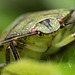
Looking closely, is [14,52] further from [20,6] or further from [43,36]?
[20,6]

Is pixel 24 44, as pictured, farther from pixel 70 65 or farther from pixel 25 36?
pixel 70 65

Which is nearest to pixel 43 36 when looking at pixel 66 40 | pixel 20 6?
pixel 66 40

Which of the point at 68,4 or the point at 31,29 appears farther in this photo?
the point at 68,4

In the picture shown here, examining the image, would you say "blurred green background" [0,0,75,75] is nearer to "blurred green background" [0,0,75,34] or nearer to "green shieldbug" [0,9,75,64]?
"blurred green background" [0,0,75,34]

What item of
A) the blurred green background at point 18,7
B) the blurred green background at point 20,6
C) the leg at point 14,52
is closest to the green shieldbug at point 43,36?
the leg at point 14,52

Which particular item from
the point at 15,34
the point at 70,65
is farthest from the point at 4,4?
the point at 70,65

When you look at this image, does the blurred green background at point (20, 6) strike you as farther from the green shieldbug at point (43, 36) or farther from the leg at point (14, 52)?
the leg at point (14, 52)

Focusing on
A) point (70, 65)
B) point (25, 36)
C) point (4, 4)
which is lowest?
point (70, 65)
